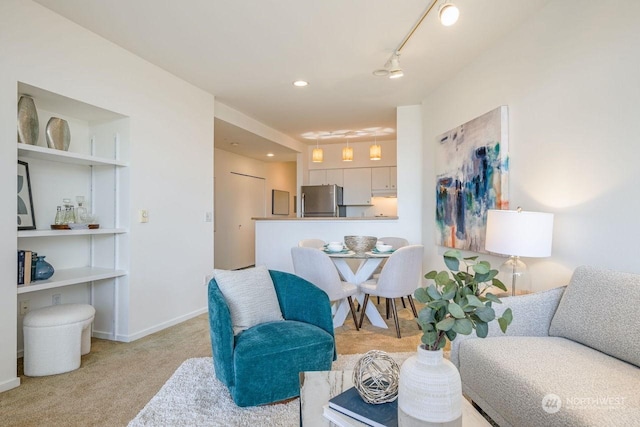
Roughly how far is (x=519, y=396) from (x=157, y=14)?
123 inches

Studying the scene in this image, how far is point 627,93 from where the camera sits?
184 centimetres

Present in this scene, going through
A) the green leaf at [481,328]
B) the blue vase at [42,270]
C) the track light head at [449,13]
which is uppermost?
the track light head at [449,13]

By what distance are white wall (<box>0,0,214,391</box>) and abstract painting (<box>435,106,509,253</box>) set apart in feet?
8.84

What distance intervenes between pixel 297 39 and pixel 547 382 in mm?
2798

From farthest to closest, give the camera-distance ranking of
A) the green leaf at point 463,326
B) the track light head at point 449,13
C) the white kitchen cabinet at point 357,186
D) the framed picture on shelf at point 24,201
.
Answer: the white kitchen cabinet at point 357,186 < the framed picture on shelf at point 24,201 < the track light head at point 449,13 < the green leaf at point 463,326

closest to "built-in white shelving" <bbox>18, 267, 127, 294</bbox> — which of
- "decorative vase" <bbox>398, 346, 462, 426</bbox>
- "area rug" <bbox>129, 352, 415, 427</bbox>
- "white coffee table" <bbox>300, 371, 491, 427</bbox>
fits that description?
"area rug" <bbox>129, 352, 415, 427</bbox>

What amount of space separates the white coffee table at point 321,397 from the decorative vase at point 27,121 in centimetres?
254

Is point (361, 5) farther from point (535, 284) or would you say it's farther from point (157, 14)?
point (535, 284)

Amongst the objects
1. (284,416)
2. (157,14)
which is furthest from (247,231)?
(284,416)

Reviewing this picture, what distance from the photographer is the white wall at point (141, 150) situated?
88.7 inches

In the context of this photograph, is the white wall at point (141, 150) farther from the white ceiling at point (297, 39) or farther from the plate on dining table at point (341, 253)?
the plate on dining table at point (341, 253)

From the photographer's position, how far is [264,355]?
1891mm

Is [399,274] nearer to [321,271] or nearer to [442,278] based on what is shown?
[321,271]

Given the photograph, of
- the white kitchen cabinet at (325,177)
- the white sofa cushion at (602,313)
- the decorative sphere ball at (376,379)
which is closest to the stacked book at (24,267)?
the decorative sphere ball at (376,379)
